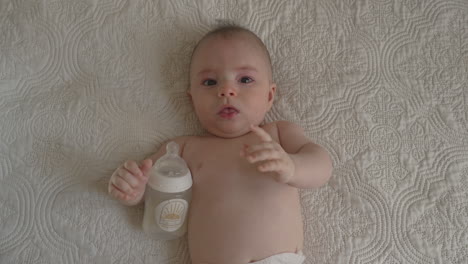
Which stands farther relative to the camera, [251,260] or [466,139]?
[466,139]

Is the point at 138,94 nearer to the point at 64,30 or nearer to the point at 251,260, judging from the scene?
the point at 64,30

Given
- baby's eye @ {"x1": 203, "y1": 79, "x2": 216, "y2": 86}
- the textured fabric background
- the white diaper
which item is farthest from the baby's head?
the white diaper

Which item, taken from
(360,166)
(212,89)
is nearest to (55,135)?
(212,89)

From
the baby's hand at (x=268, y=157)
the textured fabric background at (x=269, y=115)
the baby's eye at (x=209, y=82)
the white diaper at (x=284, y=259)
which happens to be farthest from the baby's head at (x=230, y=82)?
the white diaper at (x=284, y=259)

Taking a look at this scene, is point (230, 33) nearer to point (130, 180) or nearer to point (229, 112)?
point (229, 112)

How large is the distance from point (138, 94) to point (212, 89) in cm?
25

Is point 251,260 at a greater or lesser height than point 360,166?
lesser

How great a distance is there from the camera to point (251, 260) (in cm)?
97

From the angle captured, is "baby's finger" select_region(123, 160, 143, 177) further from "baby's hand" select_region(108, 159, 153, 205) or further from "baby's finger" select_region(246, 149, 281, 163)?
"baby's finger" select_region(246, 149, 281, 163)

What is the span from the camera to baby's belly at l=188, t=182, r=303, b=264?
38.2 inches

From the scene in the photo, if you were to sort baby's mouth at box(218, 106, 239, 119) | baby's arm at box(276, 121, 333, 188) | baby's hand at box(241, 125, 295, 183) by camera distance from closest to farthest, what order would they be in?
baby's hand at box(241, 125, 295, 183) → baby's arm at box(276, 121, 333, 188) → baby's mouth at box(218, 106, 239, 119)

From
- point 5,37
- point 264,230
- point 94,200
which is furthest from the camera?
point 5,37

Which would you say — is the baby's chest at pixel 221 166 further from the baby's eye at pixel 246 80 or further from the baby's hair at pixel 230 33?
the baby's hair at pixel 230 33

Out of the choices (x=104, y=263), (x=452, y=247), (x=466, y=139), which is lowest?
(x=104, y=263)
